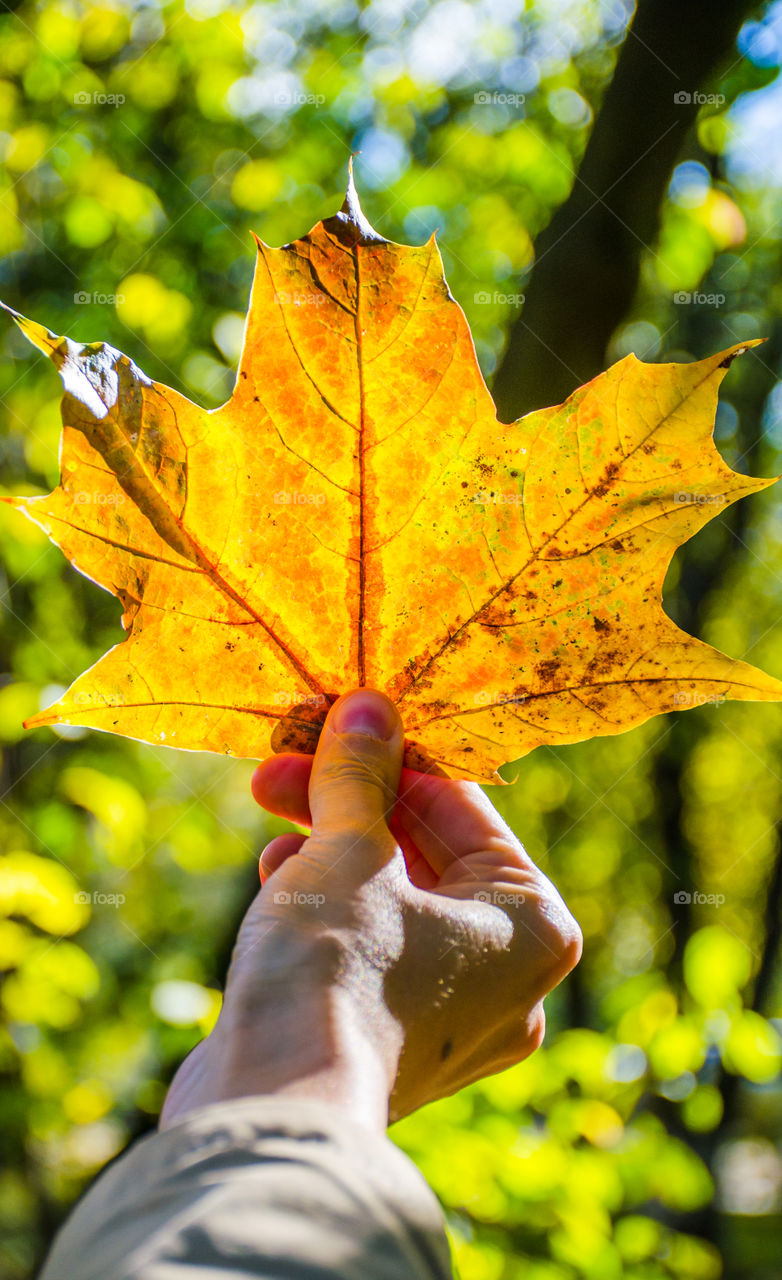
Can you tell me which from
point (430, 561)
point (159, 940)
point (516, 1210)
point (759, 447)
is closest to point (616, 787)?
point (759, 447)

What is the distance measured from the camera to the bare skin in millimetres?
750

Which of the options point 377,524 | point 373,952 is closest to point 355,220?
point 377,524

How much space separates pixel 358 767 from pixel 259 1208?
0.51m

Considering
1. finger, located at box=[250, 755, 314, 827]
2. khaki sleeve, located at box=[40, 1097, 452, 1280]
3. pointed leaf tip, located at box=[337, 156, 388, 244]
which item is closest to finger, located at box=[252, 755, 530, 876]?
finger, located at box=[250, 755, 314, 827]

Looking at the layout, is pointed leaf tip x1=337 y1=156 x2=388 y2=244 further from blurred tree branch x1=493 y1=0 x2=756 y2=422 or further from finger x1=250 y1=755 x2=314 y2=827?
finger x1=250 y1=755 x2=314 y2=827

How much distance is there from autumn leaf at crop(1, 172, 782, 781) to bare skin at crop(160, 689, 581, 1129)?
0.13m

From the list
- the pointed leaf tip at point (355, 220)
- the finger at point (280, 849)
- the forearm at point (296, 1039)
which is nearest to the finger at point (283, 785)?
the finger at point (280, 849)

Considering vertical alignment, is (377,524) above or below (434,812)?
above

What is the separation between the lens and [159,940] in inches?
124

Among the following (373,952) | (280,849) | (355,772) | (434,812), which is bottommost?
(280,849)

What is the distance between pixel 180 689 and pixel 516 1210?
178cm

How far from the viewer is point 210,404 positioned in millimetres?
2695

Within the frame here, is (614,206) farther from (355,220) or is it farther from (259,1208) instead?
(259,1208)

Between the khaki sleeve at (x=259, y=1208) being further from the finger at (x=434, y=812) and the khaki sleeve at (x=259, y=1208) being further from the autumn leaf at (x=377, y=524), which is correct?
the finger at (x=434, y=812)
